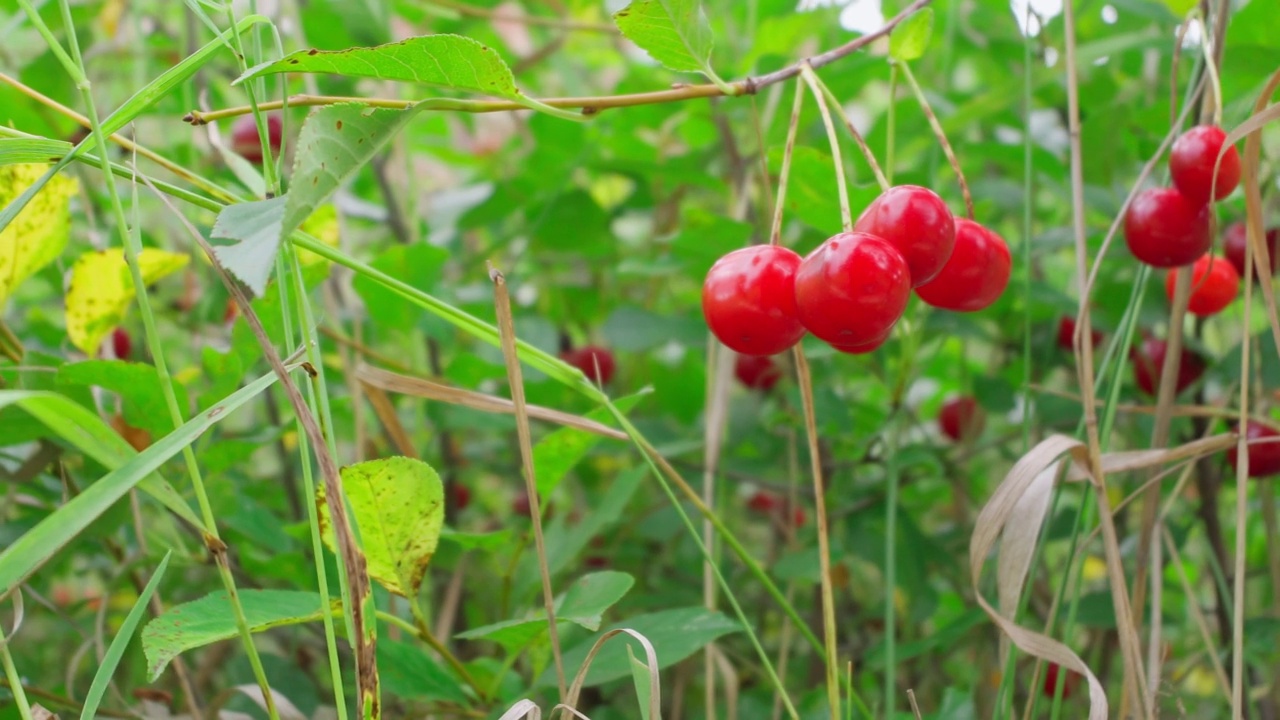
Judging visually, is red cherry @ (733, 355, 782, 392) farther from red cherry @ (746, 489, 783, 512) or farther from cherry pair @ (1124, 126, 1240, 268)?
cherry pair @ (1124, 126, 1240, 268)

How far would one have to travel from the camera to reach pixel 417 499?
1.91 feet

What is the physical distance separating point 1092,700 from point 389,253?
25.7 inches

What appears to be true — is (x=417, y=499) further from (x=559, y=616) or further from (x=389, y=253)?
(x=389, y=253)

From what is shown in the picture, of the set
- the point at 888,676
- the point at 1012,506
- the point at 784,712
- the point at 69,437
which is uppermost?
the point at 69,437

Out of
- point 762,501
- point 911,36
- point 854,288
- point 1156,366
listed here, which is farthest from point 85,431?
point 762,501

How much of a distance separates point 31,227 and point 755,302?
0.51 m

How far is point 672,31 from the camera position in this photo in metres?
0.56

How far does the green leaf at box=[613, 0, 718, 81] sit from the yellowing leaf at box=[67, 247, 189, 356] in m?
0.41

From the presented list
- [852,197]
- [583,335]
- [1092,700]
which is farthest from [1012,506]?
[583,335]

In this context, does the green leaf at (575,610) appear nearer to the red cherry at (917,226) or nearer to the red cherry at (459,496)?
the red cherry at (917,226)

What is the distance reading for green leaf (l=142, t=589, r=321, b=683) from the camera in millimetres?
493

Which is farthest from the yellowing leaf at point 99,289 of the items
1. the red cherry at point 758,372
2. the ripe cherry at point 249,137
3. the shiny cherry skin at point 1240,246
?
the shiny cherry skin at point 1240,246

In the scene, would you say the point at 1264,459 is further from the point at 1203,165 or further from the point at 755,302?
the point at 755,302

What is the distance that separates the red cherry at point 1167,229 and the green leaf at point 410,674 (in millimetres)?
523
